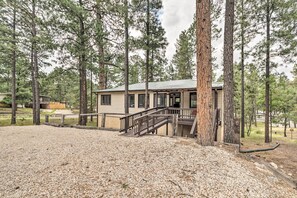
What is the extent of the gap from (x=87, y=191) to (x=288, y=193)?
3847mm

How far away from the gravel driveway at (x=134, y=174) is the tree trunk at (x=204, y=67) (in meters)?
0.89

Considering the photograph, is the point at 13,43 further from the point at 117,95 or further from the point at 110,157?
the point at 110,157

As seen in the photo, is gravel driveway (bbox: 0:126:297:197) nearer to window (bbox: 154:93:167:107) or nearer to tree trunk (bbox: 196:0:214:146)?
tree trunk (bbox: 196:0:214:146)

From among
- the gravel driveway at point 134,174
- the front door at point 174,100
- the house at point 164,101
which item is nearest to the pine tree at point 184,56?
the house at point 164,101

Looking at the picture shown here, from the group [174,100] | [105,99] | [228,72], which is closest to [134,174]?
[228,72]

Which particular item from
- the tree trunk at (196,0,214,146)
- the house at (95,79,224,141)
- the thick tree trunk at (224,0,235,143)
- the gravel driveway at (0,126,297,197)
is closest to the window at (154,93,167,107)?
the house at (95,79,224,141)

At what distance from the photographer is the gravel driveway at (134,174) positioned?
2846mm

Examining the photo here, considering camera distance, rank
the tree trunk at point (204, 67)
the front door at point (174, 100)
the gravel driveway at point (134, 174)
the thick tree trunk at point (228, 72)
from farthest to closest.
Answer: the front door at point (174, 100)
the thick tree trunk at point (228, 72)
the tree trunk at point (204, 67)
the gravel driveway at point (134, 174)

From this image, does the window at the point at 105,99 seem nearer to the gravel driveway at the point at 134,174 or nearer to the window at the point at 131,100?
the window at the point at 131,100

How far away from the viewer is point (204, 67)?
5160 millimetres

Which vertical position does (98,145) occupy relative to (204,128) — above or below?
below

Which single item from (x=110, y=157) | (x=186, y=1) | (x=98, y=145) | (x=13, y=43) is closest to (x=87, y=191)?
(x=110, y=157)

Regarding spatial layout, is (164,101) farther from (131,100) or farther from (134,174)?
(134,174)

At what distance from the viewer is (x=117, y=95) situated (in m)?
15.5
